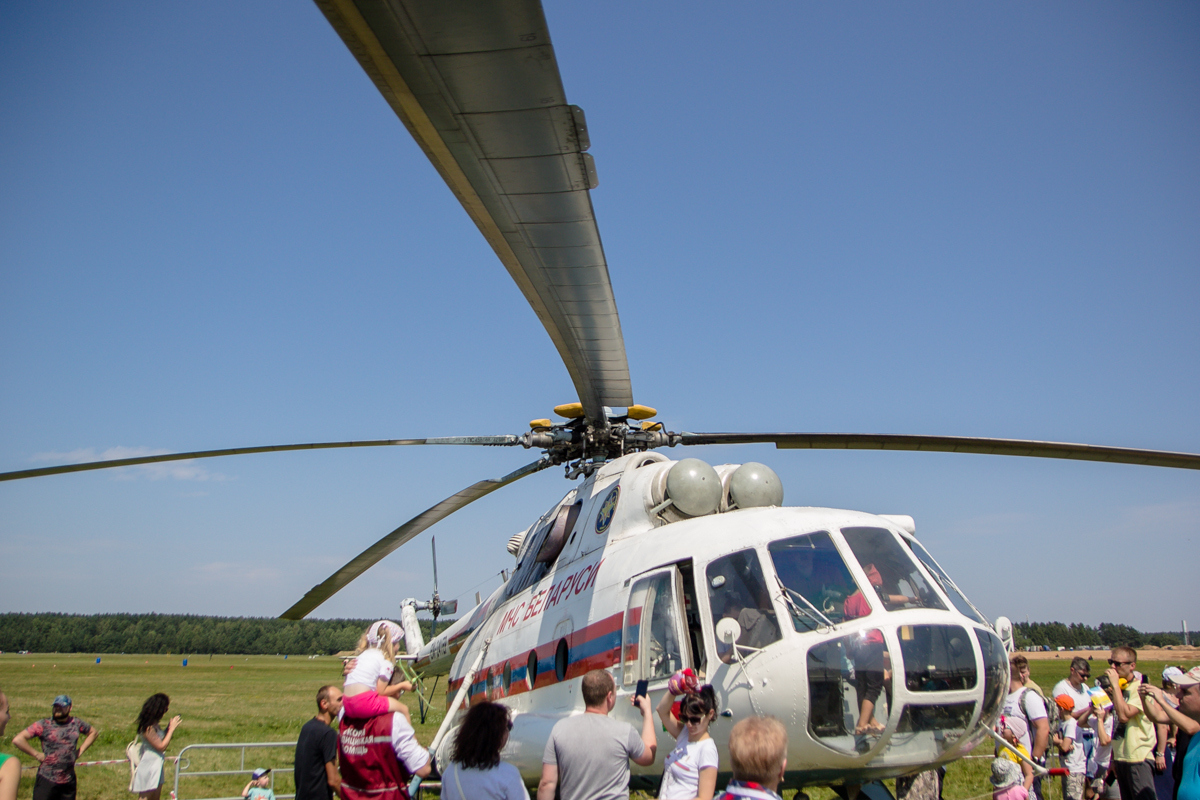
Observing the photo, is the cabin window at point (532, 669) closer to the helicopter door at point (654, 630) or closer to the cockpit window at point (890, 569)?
the helicopter door at point (654, 630)

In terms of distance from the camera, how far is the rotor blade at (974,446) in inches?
205

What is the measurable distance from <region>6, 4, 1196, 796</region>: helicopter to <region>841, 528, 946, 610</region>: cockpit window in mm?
19

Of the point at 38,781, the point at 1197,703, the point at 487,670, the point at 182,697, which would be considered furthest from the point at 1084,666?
the point at 182,697

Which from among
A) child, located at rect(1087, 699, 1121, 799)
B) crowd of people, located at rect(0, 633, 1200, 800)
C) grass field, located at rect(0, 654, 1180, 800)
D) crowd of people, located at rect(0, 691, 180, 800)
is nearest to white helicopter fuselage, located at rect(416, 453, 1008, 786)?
crowd of people, located at rect(0, 633, 1200, 800)

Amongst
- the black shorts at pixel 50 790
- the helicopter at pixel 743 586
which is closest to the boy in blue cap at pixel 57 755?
the black shorts at pixel 50 790

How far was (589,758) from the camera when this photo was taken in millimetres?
3803

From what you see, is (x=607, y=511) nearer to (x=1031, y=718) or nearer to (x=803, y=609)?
(x=803, y=609)

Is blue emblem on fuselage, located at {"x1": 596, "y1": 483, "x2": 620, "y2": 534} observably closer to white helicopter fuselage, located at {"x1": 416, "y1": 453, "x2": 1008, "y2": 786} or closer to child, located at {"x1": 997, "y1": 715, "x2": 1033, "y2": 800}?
white helicopter fuselage, located at {"x1": 416, "y1": 453, "x2": 1008, "y2": 786}

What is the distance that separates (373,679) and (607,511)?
3.03 m

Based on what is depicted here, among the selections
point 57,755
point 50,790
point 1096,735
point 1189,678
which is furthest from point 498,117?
point 1096,735

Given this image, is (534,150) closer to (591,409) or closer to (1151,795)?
(591,409)

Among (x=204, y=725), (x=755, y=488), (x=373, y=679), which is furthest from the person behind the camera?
(x=204, y=725)

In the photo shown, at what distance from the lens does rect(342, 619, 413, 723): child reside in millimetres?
4312

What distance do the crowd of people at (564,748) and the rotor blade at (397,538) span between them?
2791 millimetres
